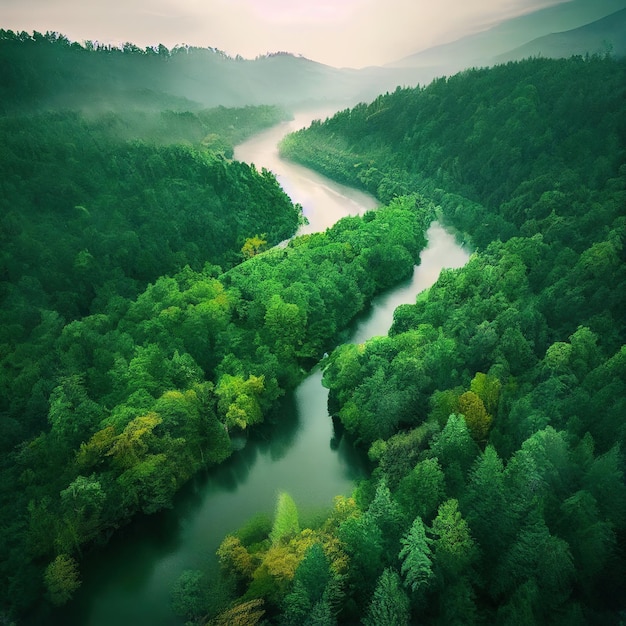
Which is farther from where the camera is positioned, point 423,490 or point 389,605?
point 423,490

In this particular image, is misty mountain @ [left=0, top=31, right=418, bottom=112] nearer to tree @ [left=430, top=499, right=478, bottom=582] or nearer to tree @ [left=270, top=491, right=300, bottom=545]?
tree @ [left=270, top=491, right=300, bottom=545]

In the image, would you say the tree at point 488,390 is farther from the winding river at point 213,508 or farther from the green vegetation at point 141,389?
the green vegetation at point 141,389

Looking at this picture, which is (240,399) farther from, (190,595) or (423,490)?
(423,490)

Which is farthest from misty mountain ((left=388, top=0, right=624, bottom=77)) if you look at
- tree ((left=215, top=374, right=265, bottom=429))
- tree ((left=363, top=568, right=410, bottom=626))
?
tree ((left=363, top=568, right=410, bottom=626))

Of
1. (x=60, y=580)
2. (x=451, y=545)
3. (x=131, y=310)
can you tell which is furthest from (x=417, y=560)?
(x=131, y=310)

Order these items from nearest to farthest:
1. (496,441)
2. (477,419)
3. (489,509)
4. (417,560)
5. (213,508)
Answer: (417,560)
(489,509)
(496,441)
(477,419)
(213,508)
